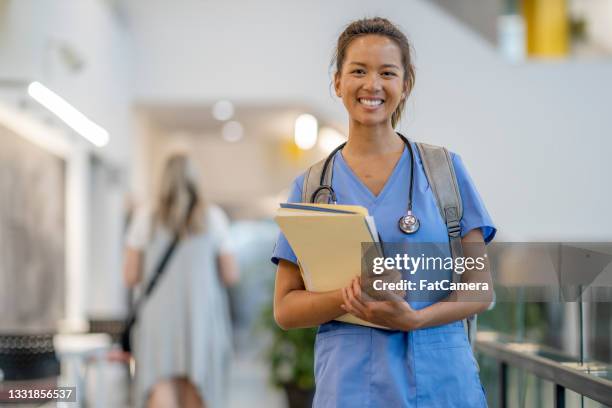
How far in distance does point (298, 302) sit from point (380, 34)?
1.55 ft

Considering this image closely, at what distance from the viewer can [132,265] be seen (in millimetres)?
4117

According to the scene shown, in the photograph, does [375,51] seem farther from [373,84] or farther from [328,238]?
[328,238]

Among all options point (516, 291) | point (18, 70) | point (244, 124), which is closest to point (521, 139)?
point (244, 124)

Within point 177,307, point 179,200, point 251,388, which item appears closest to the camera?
point 179,200

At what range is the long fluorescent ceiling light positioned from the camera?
4.94 meters

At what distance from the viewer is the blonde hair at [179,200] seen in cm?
404

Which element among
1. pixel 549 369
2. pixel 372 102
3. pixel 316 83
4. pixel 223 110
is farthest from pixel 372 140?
pixel 223 110

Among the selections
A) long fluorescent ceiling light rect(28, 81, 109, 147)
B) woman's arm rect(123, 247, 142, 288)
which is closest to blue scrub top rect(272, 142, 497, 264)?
woman's arm rect(123, 247, 142, 288)

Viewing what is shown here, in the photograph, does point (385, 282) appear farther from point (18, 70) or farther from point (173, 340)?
point (18, 70)

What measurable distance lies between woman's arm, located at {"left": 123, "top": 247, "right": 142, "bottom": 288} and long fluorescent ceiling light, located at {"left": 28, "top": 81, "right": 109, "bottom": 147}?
1.18 meters

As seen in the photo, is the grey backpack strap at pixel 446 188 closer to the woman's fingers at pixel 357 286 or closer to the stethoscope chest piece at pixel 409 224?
the stethoscope chest piece at pixel 409 224

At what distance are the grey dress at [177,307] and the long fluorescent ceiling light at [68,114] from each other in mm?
1233

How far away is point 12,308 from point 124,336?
105 centimetres

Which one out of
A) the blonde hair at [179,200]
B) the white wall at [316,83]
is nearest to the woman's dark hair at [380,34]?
the blonde hair at [179,200]
